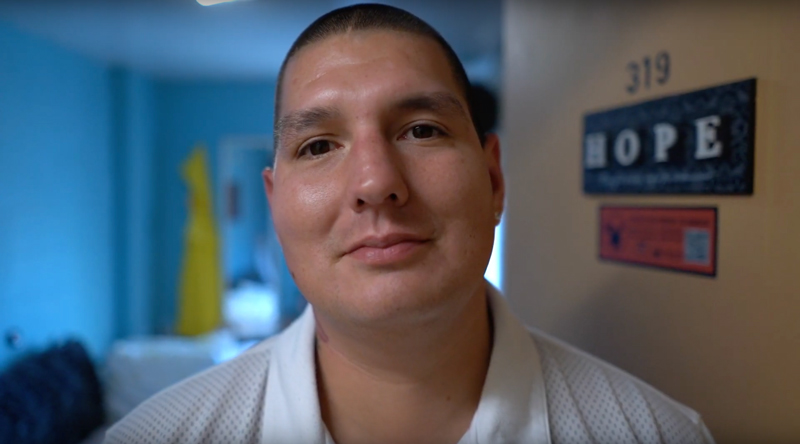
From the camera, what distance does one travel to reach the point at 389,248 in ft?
1.69

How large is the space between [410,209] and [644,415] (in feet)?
1.58

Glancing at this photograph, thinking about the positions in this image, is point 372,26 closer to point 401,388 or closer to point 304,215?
point 304,215

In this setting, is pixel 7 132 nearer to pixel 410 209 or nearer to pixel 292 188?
pixel 292 188

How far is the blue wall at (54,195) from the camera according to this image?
148 cm

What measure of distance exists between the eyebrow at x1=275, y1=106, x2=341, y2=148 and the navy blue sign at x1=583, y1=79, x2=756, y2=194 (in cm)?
56

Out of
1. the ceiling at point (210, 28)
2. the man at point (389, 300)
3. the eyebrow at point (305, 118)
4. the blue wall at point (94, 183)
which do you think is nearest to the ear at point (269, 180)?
the man at point (389, 300)

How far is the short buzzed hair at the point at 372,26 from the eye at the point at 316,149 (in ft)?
0.19

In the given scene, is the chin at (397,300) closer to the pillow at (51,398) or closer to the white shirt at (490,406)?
the white shirt at (490,406)

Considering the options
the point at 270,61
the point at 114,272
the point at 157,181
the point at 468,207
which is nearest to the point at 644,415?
the point at 468,207

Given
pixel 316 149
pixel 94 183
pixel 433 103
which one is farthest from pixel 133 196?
pixel 433 103

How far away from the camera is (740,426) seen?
2.15 feet

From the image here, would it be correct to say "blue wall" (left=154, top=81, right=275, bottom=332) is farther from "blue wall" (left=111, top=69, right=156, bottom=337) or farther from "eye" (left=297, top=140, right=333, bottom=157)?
"eye" (left=297, top=140, right=333, bottom=157)

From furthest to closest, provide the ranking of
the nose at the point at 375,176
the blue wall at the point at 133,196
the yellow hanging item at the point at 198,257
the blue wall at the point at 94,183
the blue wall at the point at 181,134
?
the blue wall at the point at 181,134 < the yellow hanging item at the point at 198,257 < the blue wall at the point at 133,196 < the blue wall at the point at 94,183 < the nose at the point at 375,176

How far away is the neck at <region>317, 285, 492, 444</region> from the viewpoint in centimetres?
61
